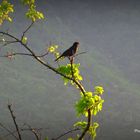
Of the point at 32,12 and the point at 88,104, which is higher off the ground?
the point at 32,12

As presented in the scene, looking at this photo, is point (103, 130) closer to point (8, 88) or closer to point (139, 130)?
point (139, 130)

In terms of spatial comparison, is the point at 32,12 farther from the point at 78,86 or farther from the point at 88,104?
the point at 88,104

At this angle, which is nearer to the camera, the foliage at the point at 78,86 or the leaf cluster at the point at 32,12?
the foliage at the point at 78,86

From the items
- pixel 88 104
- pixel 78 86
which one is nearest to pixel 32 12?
pixel 78 86

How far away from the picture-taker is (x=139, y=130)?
102 m

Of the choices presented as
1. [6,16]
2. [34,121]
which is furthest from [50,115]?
[6,16]

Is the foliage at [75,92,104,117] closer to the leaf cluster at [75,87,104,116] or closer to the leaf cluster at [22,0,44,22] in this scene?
the leaf cluster at [75,87,104,116]

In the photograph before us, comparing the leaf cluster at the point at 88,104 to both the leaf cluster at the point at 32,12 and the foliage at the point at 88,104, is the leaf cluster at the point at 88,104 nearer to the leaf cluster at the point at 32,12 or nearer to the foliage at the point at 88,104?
the foliage at the point at 88,104

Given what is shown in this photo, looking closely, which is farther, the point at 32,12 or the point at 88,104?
the point at 32,12

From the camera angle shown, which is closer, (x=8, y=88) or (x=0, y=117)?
(x=0, y=117)

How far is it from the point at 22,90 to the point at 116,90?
39.7m

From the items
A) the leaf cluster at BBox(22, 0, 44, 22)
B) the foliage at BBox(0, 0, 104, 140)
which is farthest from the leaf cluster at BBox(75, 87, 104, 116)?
the leaf cluster at BBox(22, 0, 44, 22)

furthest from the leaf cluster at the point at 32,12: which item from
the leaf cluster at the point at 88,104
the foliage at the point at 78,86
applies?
the leaf cluster at the point at 88,104

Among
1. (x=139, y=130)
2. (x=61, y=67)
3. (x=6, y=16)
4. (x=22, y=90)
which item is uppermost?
(x=22, y=90)
